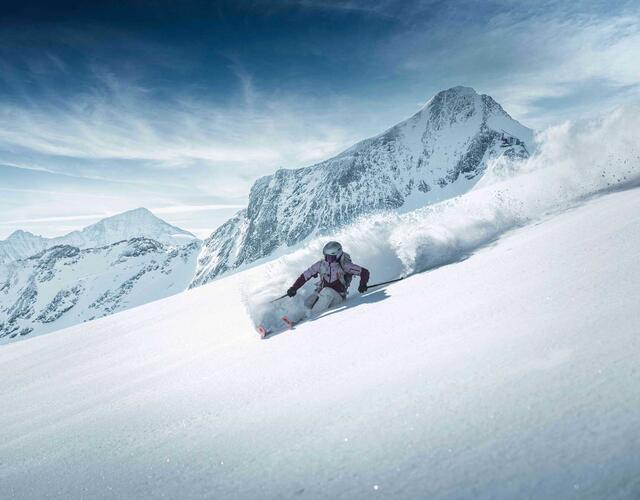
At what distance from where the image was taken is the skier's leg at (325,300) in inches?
288

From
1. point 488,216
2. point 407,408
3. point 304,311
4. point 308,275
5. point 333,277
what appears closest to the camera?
point 407,408

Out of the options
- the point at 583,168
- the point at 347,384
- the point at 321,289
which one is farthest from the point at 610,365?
the point at 583,168

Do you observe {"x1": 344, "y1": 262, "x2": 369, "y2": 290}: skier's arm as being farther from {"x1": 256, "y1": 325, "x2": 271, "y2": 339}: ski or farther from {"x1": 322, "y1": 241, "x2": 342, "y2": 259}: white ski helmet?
{"x1": 256, "y1": 325, "x2": 271, "y2": 339}: ski

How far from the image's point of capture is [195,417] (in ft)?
9.57

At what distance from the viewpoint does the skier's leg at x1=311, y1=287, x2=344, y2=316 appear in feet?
24.0

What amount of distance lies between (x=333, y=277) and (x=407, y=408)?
6.00 m

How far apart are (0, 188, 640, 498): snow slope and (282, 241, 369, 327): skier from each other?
7.92 feet

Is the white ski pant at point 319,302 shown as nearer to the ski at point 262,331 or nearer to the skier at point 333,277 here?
the skier at point 333,277

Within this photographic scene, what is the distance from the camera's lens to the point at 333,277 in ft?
26.2

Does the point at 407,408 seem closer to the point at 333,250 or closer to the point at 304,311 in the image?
the point at 304,311

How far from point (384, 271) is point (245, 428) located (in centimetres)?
792

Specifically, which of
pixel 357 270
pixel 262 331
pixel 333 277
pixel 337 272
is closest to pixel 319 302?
pixel 333 277

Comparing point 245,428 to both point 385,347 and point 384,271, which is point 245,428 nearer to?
point 385,347

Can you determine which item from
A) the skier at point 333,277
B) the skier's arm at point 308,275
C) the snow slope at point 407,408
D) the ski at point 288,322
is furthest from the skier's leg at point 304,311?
the snow slope at point 407,408
